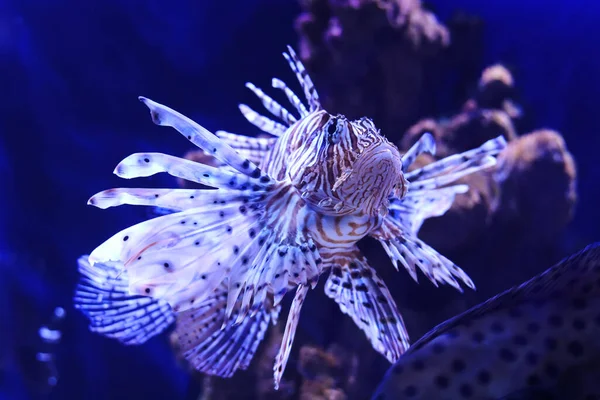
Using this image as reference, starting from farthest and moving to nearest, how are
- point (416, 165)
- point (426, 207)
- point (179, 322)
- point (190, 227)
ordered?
1. point (416, 165)
2. point (426, 207)
3. point (179, 322)
4. point (190, 227)

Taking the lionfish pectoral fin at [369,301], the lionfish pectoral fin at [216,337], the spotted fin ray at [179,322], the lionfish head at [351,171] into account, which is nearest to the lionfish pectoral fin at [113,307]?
the spotted fin ray at [179,322]

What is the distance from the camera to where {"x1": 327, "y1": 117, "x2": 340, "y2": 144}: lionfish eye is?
209 centimetres

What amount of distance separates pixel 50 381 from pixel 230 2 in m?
4.92

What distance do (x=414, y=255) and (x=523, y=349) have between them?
1.46m

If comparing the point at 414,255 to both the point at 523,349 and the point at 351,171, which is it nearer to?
the point at 351,171

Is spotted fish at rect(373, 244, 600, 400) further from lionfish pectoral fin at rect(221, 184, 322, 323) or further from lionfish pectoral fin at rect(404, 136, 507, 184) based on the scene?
lionfish pectoral fin at rect(404, 136, 507, 184)

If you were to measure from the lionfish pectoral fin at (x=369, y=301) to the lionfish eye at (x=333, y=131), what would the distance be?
0.72 m

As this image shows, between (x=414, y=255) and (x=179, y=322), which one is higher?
(x=179, y=322)

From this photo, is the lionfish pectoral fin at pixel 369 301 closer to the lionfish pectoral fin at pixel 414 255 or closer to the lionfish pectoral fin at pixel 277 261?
the lionfish pectoral fin at pixel 414 255

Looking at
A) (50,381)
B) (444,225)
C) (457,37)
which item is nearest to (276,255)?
(444,225)

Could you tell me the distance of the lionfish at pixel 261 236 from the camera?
74.7 inches

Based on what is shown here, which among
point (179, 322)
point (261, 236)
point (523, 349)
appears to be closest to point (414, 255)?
point (261, 236)

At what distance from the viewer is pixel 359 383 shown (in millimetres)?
4043

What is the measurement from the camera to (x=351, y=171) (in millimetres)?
1979
